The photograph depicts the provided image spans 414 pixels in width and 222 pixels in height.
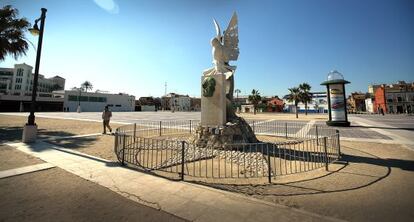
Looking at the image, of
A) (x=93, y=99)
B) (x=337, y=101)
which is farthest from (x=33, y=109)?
(x=93, y=99)

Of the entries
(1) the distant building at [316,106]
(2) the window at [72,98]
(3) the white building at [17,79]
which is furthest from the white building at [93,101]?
(1) the distant building at [316,106]

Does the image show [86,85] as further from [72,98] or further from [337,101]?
[337,101]

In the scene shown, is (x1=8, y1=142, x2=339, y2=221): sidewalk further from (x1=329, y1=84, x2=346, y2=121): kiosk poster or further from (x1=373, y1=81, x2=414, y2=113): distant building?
(x1=373, y1=81, x2=414, y2=113): distant building

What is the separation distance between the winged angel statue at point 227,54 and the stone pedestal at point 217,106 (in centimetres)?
96

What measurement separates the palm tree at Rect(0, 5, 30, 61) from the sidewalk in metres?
15.3

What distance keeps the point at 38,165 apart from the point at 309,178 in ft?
29.1

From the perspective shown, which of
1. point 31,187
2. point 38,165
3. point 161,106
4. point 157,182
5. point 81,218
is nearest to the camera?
point 81,218

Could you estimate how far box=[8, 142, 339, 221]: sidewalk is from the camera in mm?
3592

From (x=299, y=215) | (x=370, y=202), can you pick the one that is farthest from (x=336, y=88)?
(x=299, y=215)

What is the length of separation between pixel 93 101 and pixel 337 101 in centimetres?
7219

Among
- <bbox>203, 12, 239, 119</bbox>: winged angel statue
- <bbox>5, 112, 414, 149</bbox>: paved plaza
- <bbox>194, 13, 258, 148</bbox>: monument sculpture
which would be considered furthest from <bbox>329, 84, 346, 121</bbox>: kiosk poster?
<bbox>194, 13, 258, 148</bbox>: monument sculpture

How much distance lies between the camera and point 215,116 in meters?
11.2

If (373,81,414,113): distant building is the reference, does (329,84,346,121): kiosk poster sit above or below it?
below

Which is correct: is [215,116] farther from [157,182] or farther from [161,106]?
[161,106]
